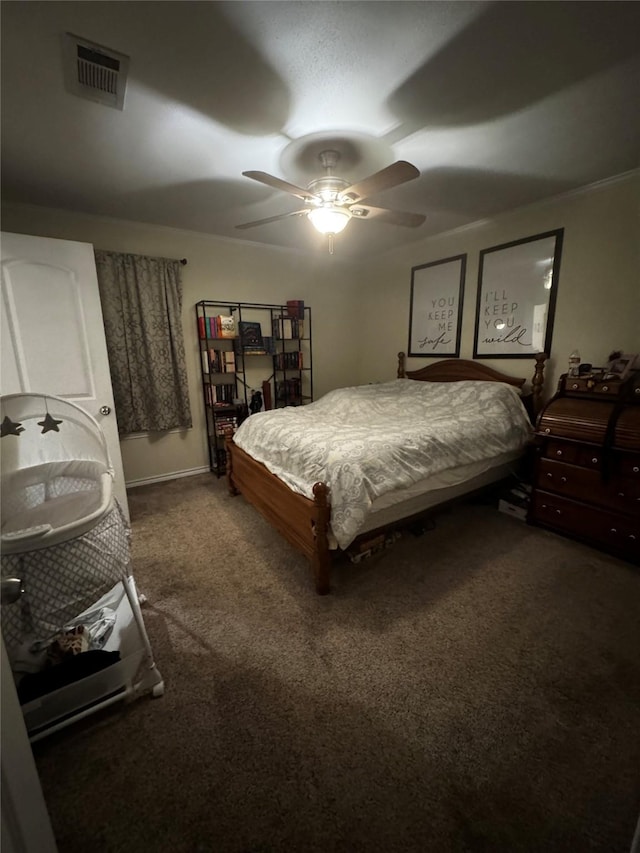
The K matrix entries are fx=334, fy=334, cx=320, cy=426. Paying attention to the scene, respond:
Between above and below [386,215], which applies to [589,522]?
below

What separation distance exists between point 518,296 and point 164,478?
3.99 metres

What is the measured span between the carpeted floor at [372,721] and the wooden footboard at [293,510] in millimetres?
194

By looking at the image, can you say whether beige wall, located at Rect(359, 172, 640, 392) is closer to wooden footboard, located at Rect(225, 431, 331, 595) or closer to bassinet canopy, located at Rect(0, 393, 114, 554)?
wooden footboard, located at Rect(225, 431, 331, 595)

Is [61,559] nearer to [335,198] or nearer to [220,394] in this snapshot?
[335,198]

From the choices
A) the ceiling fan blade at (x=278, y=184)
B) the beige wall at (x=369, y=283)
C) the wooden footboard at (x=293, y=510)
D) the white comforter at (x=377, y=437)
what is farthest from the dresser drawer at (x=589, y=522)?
the ceiling fan blade at (x=278, y=184)

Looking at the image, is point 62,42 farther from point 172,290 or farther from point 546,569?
point 546,569

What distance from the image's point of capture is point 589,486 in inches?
89.9

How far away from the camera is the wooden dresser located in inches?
83.3

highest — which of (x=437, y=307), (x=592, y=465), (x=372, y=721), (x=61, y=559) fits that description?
(x=437, y=307)

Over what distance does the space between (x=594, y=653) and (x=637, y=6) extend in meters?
2.58

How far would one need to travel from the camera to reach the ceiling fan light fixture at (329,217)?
2012mm

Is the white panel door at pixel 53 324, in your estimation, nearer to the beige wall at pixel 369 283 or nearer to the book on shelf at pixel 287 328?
the beige wall at pixel 369 283

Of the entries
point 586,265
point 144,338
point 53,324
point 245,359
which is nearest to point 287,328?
point 245,359

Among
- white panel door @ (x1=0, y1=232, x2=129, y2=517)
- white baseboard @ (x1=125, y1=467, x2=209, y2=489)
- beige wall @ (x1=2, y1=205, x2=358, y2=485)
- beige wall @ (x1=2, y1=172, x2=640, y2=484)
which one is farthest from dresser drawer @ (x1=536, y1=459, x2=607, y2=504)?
white baseboard @ (x1=125, y1=467, x2=209, y2=489)
